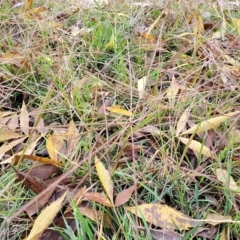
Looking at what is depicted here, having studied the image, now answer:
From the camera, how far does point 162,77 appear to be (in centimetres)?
Result: 121

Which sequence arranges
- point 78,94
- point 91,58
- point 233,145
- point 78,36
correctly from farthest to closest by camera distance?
point 78,36, point 91,58, point 78,94, point 233,145

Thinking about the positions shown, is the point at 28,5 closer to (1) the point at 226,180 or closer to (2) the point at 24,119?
(2) the point at 24,119

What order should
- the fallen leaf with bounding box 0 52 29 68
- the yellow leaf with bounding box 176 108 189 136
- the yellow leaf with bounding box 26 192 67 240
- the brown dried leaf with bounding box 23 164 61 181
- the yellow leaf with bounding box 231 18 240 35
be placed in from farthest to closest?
the yellow leaf with bounding box 231 18 240 35, the fallen leaf with bounding box 0 52 29 68, the yellow leaf with bounding box 176 108 189 136, the brown dried leaf with bounding box 23 164 61 181, the yellow leaf with bounding box 26 192 67 240

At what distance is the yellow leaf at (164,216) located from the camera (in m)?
0.80

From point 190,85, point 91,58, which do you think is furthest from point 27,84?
point 190,85

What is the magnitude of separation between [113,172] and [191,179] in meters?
0.19

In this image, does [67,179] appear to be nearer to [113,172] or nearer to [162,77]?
[113,172]

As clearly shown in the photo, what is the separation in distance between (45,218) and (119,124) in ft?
1.11

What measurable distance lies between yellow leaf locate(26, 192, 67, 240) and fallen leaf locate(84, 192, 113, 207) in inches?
2.4

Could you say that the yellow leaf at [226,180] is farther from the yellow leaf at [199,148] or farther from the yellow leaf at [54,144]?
the yellow leaf at [54,144]

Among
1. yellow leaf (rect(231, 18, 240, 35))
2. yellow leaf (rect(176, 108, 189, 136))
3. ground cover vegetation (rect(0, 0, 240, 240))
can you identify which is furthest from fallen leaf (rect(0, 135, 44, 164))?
yellow leaf (rect(231, 18, 240, 35))

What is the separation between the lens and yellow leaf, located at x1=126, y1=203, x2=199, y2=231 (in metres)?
0.80

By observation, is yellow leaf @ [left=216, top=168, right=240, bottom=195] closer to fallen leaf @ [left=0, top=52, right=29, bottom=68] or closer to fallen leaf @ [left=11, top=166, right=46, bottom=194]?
fallen leaf @ [left=11, top=166, right=46, bottom=194]

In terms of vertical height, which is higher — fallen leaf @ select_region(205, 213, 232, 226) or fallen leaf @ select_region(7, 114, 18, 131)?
fallen leaf @ select_region(7, 114, 18, 131)
